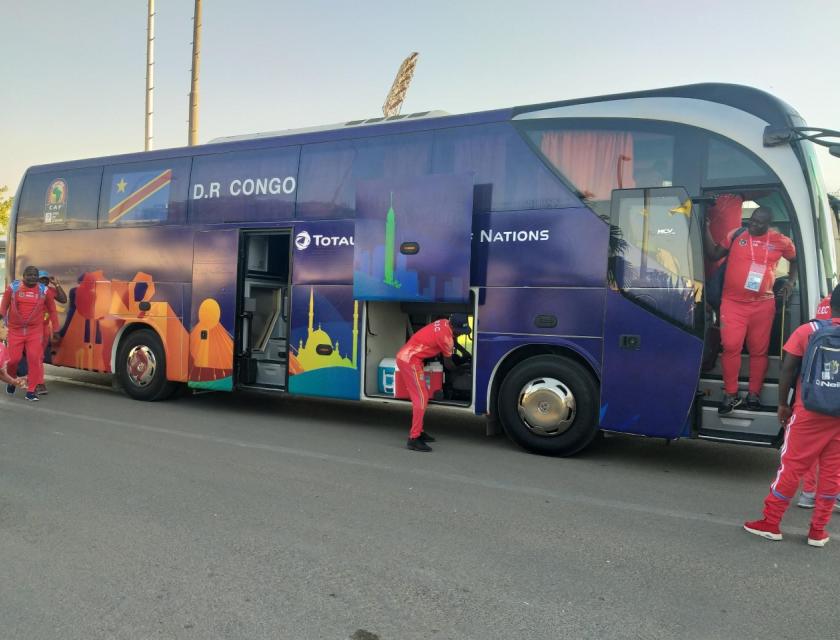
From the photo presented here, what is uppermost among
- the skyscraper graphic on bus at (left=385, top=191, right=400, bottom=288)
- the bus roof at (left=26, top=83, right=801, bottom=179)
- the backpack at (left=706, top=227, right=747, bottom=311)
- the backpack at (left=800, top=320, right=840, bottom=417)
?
the bus roof at (left=26, top=83, right=801, bottom=179)

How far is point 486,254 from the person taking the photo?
6816 mm

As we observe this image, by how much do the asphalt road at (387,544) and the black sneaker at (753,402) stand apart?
698 mm

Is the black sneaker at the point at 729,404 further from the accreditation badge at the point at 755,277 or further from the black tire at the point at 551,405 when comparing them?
the black tire at the point at 551,405

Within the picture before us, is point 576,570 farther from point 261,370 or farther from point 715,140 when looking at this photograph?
point 261,370

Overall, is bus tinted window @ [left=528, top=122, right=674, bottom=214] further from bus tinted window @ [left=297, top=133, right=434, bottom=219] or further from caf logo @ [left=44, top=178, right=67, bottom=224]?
caf logo @ [left=44, top=178, right=67, bottom=224]

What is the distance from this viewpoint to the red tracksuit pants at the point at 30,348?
30.1ft

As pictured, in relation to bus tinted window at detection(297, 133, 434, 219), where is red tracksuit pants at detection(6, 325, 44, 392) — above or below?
below

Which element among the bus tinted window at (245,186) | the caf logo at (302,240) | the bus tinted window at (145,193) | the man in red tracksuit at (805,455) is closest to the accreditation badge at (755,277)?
the man in red tracksuit at (805,455)

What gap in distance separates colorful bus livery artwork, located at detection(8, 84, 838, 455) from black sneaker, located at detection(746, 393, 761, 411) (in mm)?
60

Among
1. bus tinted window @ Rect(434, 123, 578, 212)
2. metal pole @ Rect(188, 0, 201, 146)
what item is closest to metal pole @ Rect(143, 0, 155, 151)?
metal pole @ Rect(188, 0, 201, 146)

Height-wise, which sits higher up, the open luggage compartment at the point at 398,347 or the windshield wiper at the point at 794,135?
the windshield wiper at the point at 794,135

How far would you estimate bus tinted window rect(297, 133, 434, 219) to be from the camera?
7.25 metres

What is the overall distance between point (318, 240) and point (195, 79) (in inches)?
478

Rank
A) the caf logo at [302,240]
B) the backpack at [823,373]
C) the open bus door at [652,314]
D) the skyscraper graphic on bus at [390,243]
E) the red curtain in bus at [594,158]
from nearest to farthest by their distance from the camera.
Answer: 1. the backpack at [823,373]
2. the open bus door at [652,314]
3. the red curtain in bus at [594,158]
4. the skyscraper graphic on bus at [390,243]
5. the caf logo at [302,240]
